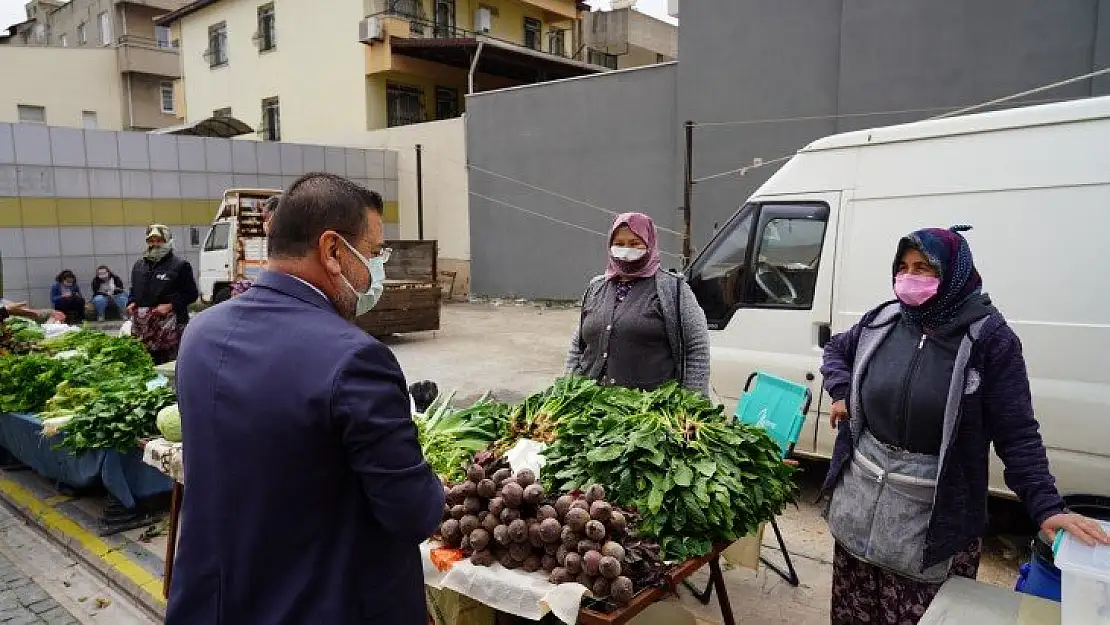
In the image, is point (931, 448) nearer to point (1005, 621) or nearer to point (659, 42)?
point (1005, 621)

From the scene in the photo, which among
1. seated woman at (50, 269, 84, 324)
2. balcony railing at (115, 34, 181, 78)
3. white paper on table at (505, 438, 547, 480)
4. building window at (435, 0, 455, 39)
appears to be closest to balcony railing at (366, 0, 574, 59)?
building window at (435, 0, 455, 39)

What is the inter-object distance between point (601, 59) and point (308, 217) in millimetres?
27947

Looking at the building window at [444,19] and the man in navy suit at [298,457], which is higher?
the building window at [444,19]

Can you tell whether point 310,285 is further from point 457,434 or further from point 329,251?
point 457,434

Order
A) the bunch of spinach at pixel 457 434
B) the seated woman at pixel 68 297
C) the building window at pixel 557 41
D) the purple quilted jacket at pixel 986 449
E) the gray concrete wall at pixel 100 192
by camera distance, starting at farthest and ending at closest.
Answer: the building window at pixel 557 41 < the gray concrete wall at pixel 100 192 < the seated woman at pixel 68 297 < the bunch of spinach at pixel 457 434 < the purple quilted jacket at pixel 986 449

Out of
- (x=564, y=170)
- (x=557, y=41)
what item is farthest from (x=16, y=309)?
(x=557, y=41)

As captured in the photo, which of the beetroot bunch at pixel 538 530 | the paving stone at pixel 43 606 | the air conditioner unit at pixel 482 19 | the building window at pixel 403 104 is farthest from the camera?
the air conditioner unit at pixel 482 19

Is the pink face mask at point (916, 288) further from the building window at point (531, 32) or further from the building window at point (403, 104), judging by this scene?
the building window at point (531, 32)

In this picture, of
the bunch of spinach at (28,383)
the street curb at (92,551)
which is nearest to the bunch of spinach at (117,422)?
the street curb at (92,551)

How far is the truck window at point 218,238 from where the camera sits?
13828 mm

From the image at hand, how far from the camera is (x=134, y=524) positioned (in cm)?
488

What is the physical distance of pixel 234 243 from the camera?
13.3 metres

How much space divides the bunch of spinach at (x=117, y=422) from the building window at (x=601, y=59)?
2497 cm

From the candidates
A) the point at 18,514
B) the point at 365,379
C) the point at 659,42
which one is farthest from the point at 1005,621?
the point at 659,42
